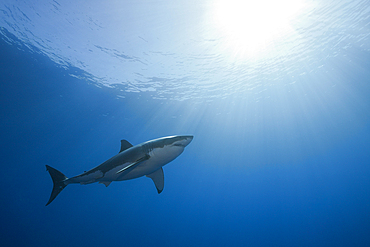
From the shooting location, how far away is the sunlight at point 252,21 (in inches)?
416

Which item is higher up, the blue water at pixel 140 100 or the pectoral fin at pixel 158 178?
the blue water at pixel 140 100

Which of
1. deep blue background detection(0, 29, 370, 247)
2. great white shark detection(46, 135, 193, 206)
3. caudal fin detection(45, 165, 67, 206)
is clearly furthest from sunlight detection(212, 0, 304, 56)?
deep blue background detection(0, 29, 370, 247)

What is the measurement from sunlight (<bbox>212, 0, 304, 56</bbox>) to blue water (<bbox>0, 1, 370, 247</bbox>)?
3.71 ft

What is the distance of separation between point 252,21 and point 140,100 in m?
16.2

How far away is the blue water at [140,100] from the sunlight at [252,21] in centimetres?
113

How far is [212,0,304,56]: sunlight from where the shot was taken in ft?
34.7

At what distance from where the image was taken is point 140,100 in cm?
2183

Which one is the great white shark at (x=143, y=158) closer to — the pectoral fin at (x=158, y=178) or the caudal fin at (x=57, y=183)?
the pectoral fin at (x=158, y=178)

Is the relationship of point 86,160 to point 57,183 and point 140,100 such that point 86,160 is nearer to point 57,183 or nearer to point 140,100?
→ point 140,100

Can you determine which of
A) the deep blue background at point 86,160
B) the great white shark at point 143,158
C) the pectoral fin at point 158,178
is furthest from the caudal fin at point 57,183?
the deep blue background at point 86,160

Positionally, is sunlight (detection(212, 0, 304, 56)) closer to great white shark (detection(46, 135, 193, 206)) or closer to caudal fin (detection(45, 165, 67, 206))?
great white shark (detection(46, 135, 193, 206))

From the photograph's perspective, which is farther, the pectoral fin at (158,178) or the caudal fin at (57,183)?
the caudal fin at (57,183)

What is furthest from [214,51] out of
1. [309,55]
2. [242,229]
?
[242,229]

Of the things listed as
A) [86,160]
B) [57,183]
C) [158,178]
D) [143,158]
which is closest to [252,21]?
[158,178]
